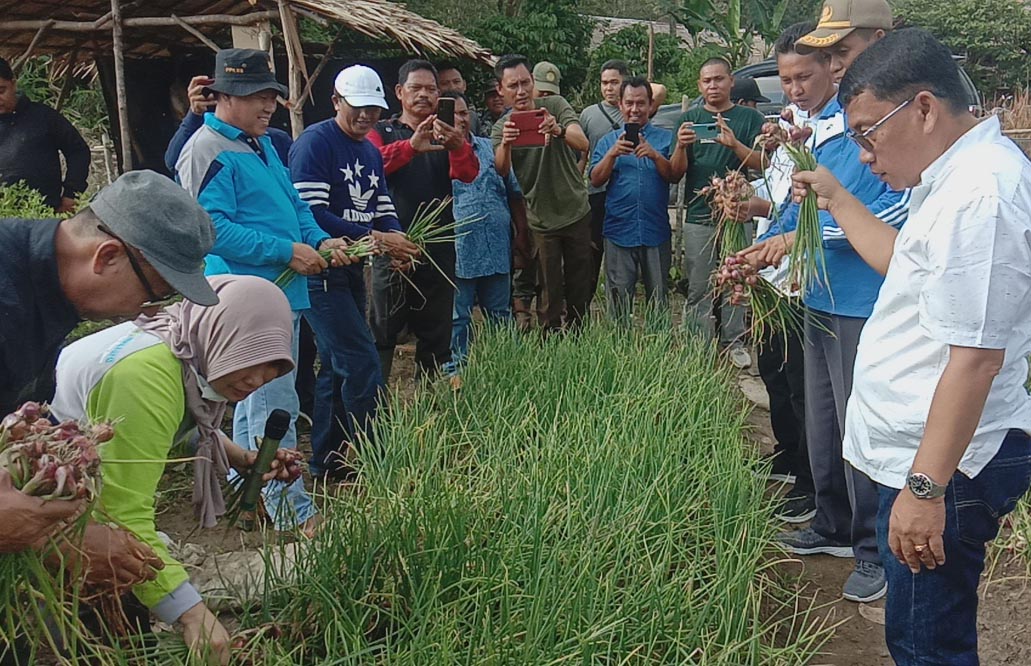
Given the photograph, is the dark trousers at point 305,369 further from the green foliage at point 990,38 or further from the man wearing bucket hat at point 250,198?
the green foliage at point 990,38

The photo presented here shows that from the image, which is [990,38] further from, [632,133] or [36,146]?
[36,146]

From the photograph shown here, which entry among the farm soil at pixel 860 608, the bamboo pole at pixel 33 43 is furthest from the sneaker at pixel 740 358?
the bamboo pole at pixel 33 43

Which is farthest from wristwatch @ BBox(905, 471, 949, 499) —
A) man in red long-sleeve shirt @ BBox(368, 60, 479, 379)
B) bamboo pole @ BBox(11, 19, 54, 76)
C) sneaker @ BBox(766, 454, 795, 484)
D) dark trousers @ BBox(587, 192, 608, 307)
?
bamboo pole @ BBox(11, 19, 54, 76)

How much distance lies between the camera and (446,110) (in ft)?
13.6

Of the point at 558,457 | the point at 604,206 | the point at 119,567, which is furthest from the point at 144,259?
the point at 604,206

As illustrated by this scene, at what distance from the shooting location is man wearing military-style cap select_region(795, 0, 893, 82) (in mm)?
2736

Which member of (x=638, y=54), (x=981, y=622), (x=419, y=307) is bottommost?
(x=981, y=622)

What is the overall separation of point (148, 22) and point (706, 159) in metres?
4.06

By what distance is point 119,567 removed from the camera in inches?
59.4

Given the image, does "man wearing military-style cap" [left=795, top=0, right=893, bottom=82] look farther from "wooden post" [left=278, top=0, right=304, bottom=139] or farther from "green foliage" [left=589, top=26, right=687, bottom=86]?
"green foliage" [left=589, top=26, right=687, bottom=86]

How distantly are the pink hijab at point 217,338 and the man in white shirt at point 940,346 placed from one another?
123 centimetres

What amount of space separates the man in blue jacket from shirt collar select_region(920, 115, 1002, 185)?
85 centimetres

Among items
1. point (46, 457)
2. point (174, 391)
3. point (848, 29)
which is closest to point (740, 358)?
point (848, 29)

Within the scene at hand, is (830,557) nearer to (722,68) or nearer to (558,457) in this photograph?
(558,457)
